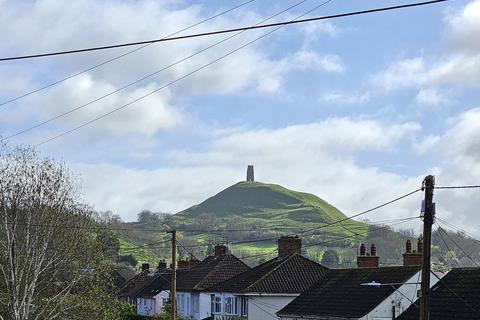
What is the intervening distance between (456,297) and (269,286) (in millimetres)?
18974

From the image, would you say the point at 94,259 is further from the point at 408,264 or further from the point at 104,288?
the point at 408,264

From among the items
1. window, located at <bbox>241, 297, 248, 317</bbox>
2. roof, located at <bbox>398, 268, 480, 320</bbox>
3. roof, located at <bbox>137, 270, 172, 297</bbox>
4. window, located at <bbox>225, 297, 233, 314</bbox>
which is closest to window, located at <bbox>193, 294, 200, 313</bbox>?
window, located at <bbox>225, 297, 233, 314</bbox>

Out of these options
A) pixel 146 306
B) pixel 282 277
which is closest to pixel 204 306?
pixel 282 277

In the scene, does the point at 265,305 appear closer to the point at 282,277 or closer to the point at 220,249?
the point at 282,277

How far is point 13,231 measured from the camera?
1737 inches

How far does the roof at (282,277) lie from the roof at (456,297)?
1596 cm

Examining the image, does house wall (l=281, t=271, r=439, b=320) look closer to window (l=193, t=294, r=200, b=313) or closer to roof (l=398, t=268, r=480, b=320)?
roof (l=398, t=268, r=480, b=320)

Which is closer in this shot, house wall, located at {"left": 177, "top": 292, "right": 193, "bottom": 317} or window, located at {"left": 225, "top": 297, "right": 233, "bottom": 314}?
window, located at {"left": 225, "top": 297, "right": 233, "bottom": 314}

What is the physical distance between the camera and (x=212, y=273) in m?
66.2

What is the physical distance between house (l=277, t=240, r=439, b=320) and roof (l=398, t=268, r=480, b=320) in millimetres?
2513

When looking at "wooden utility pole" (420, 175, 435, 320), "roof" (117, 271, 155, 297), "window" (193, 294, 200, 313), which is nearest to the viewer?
Result: "wooden utility pole" (420, 175, 435, 320)

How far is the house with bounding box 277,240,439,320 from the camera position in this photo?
132 feet

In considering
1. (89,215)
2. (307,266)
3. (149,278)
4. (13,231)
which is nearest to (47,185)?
(13,231)

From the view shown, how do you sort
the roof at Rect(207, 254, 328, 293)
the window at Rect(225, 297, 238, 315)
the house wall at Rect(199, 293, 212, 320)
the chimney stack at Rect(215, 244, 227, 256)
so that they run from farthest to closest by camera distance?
the chimney stack at Rect(215, 244, 227, 256), the house wall at Rect(199, 293, 212, 320), the window at Rect(225, 297, 238, 315), the roof at Rect(207, 254, 328, 293)
